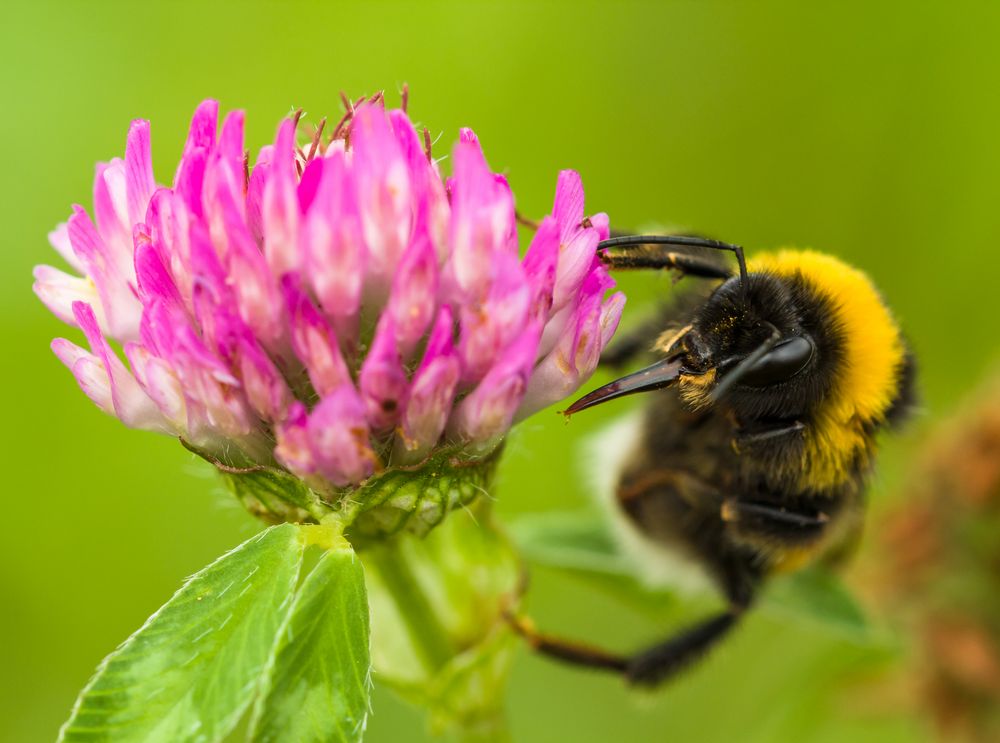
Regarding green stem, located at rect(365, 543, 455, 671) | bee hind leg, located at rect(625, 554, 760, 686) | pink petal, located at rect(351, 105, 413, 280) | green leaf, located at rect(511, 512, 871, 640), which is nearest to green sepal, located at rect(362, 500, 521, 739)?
green stem, located at rect(365, 543, 455, 671)

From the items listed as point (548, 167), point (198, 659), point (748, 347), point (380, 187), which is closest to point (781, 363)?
point (748, 347)

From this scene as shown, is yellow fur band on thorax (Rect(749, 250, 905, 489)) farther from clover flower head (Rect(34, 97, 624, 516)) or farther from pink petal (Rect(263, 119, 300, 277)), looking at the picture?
pink petal (Rect(263, 119, 300, 277))

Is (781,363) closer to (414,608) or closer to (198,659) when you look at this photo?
(414,608)

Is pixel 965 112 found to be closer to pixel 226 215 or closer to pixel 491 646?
pixel 491 646

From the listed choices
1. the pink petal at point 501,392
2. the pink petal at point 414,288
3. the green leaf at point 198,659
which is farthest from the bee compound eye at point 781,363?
the green leaf at point 198,659

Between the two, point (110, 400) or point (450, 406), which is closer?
point (450, 406)

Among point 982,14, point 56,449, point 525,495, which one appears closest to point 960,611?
point 525,495

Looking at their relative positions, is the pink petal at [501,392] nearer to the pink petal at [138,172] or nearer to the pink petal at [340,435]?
the pink petal at [340,435]
